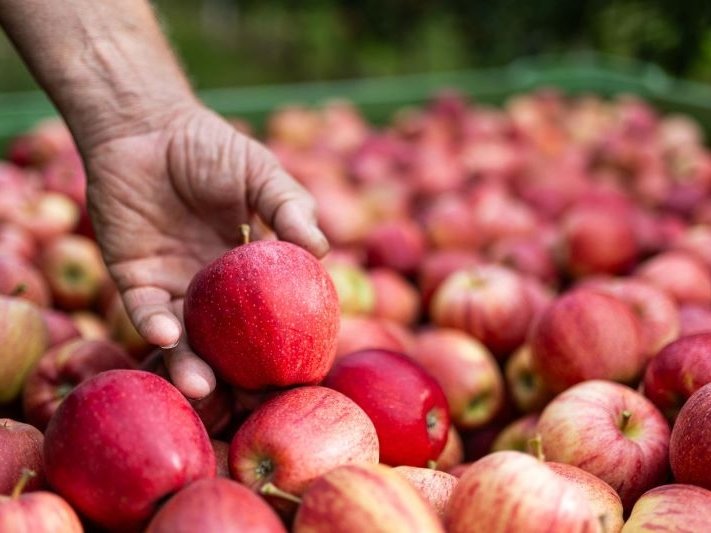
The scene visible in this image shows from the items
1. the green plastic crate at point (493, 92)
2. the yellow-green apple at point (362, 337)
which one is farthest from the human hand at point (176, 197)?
the green plastic crate at point (493, 92)

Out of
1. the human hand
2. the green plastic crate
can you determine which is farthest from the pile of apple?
the green plastic crate

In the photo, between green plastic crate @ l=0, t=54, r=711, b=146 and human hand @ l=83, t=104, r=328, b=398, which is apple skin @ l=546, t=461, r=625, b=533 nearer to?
human hand @ l=83, t=104, r=328, b=398

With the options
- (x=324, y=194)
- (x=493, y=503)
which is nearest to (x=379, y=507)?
(x=493, y=503)

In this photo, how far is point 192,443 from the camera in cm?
136

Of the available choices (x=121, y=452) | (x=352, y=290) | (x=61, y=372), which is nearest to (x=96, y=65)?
(x=61, y=372)

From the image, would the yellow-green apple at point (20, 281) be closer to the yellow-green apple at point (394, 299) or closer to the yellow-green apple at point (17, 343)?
the yellow-green apple at point (17, 343)

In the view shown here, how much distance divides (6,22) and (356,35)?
853cm

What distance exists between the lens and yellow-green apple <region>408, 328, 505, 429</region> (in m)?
2.29

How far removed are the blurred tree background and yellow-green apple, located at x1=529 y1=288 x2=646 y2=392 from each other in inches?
124

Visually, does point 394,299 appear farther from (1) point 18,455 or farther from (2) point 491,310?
(1) point 18,455

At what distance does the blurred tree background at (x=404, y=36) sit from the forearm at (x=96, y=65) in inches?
91.2

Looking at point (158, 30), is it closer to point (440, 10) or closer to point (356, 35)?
point (440, 10)

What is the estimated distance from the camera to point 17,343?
2.04 m

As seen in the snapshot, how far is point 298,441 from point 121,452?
30 cm
